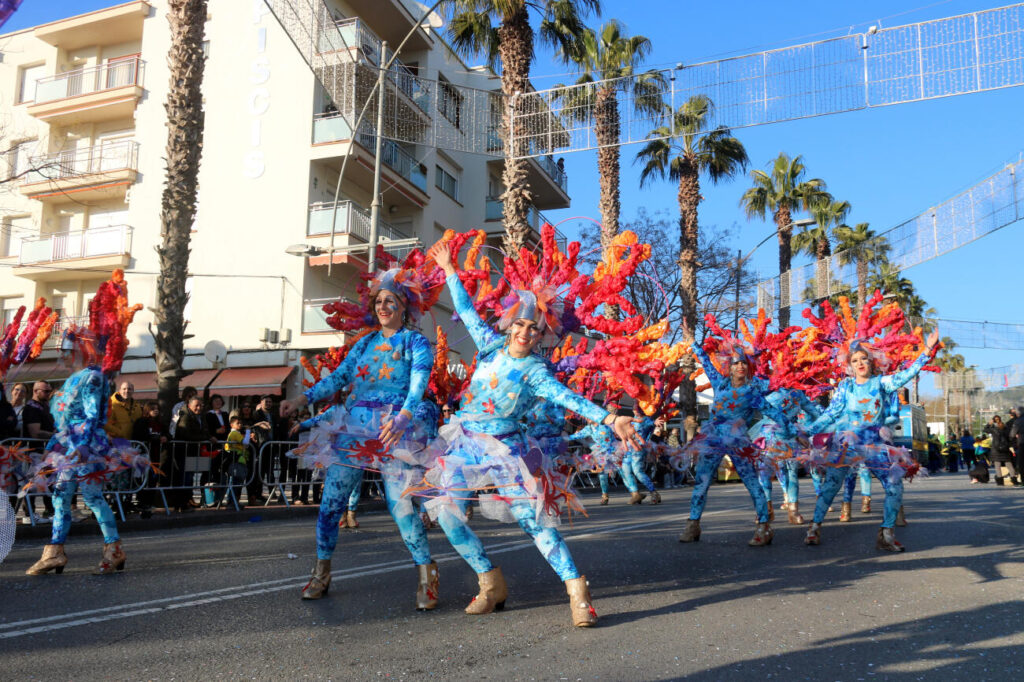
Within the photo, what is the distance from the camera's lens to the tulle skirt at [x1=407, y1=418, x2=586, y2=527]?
14.9 ft

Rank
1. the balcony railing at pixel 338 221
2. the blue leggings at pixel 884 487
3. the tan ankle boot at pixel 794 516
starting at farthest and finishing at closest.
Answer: the balcony railing at pixel 338 221 < the tan ankle boot at pixel 794 516 < the blue leggings at pixel 884 487

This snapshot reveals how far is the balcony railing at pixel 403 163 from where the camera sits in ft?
90.4

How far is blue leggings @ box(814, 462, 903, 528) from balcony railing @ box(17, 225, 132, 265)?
25264 millimetres

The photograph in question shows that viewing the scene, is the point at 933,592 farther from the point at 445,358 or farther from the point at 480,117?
the point at 480,117

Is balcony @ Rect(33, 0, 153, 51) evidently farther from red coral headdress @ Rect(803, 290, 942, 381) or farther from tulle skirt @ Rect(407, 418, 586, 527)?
tulle skirt @ Rect(407, 418, 586, 527)

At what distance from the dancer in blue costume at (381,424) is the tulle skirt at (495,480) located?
0.25 metres

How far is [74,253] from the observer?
28641mm

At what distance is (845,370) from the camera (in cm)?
913

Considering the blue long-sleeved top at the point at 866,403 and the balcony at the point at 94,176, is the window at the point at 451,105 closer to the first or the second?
the blue long-sleeved top at the point at 866,403

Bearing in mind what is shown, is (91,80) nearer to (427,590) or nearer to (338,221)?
(338,221)

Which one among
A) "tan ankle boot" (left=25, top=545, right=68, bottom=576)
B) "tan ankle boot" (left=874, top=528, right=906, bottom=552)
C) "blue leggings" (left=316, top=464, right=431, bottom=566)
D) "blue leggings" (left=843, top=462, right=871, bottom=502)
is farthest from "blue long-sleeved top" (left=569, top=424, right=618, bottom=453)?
"tan ankle boot" (left=25, top=545, right=68, bottom=576)

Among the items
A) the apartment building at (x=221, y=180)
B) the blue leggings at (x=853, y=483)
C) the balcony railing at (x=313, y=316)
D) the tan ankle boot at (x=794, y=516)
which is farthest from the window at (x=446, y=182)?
the tan ankle boot at (x=794, y=516)

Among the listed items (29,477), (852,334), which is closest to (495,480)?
(29,477)

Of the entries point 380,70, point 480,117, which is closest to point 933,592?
point 480,117
